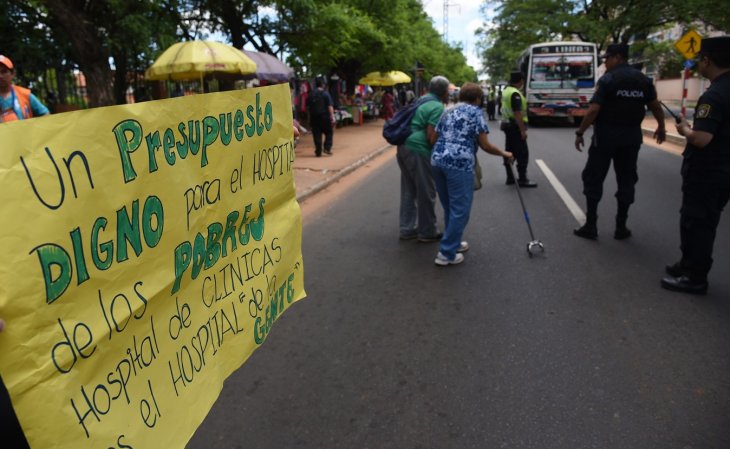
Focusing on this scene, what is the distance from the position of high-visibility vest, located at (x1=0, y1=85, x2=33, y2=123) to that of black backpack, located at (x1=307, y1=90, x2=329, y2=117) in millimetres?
8438

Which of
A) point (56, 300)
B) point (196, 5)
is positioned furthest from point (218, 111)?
point (196, 5)

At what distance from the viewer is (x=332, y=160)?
42.7 feet

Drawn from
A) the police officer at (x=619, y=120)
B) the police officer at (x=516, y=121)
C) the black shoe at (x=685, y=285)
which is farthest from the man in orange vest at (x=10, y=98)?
the police officer at (x=516, y=121)

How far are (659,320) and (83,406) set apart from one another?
356cm

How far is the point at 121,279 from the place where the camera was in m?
1.61

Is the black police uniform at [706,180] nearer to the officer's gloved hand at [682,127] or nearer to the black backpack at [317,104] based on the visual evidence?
the officer's gloved hand at [682,127]

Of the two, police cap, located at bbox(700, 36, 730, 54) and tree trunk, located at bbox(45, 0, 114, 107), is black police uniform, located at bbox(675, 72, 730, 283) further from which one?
tree trunk, located at bbox(45, 0, 114, 107)

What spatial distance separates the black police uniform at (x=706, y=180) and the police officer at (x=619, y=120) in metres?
1.15

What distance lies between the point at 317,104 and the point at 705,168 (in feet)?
32.6

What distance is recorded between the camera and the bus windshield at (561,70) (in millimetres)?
20891

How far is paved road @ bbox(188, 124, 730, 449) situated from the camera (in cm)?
257

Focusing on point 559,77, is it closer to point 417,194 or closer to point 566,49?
point 566,49

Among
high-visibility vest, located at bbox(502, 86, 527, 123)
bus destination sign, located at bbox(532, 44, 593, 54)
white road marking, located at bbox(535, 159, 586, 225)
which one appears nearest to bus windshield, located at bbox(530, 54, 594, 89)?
bus destination sign, located at bbox(532, 44, 593, 54)

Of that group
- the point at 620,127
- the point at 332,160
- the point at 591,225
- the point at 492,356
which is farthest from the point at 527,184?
the point at 492,356
